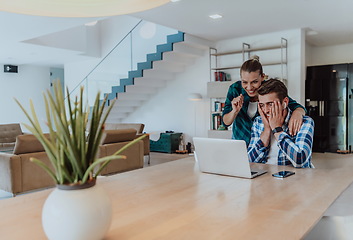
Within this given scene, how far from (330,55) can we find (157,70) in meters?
4.39

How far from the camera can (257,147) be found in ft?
7.44

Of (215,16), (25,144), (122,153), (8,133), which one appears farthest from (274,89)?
(8,133)

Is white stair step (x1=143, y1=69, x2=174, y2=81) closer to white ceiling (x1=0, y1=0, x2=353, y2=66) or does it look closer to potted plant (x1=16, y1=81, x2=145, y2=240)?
white ceiling (x1=0, y1=0, x2=353, y2=66)

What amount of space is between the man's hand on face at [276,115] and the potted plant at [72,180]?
4.49 feet

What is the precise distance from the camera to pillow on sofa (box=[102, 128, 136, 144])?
5539 mm

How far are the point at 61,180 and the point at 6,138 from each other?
345 inches

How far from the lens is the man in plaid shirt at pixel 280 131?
2.01 m

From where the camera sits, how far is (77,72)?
37.1 ft

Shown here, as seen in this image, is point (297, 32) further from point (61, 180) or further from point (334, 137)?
point (61, 180)

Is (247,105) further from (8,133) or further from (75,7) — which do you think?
(8,133)

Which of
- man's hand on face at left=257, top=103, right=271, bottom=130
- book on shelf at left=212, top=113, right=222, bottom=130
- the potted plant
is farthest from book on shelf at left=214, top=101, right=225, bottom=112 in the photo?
the potted plant

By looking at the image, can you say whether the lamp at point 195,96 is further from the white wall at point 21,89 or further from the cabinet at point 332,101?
the white wall at point 21,89

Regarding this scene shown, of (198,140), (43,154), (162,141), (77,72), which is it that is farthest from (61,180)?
(77,72)

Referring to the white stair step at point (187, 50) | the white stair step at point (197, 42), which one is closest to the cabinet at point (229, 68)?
the white stair step at point (197, 42)
